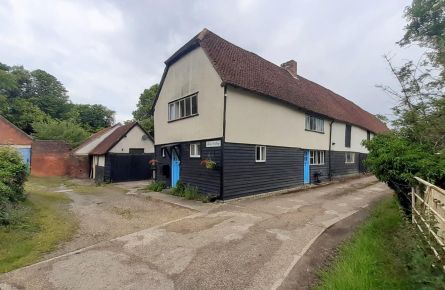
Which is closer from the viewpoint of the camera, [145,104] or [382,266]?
[382,266]

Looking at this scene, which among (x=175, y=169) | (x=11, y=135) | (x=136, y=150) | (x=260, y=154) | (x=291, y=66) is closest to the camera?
(x=260, y=154)

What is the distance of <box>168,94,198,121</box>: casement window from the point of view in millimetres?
14102

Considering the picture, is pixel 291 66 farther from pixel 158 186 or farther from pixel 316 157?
pixel 158 186

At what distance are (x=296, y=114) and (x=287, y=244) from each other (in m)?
11.4

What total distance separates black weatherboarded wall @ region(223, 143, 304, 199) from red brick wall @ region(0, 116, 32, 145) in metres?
26.3

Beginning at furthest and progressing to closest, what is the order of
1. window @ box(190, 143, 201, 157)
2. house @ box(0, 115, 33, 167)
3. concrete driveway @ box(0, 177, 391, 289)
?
house @ box(0, 115, 33, 167) → window @ box(190, 143, 201, 157) → concrete driveway @ box(0, 177, 391, 289)

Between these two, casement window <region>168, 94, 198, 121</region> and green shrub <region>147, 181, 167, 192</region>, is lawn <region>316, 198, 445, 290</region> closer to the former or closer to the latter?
casement window <region>168, 94, 198, 121</region>

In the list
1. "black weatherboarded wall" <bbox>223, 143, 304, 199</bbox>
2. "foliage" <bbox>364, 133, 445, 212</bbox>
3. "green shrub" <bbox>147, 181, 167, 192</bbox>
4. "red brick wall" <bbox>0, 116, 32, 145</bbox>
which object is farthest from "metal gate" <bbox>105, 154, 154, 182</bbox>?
"foliage" <bbox>364, 133, 445, 212</bbox>

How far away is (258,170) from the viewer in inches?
536

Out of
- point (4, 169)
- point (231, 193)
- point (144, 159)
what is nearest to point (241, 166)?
point (231, 193)

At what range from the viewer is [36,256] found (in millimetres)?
5953

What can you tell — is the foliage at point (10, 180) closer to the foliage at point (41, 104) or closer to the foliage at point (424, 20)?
the foliage at point (424, 20)

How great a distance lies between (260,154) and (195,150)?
356 cm

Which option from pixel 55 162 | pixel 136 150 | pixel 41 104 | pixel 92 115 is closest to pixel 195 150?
pixel 136 150
